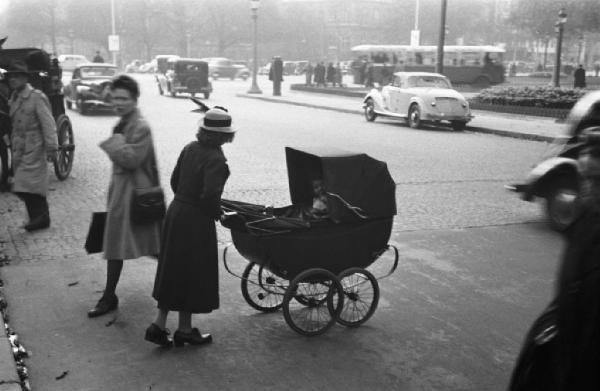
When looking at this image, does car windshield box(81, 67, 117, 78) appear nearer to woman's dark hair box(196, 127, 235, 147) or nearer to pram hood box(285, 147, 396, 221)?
pram hood box(285, 147, 396, 221)

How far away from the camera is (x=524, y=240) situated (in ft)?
26.1

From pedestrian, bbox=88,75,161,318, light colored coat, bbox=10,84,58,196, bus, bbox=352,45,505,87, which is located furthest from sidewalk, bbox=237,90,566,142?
bus, bbox=352,45,505,87

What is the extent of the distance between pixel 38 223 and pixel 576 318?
644cm

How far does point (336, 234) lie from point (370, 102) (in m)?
18.0

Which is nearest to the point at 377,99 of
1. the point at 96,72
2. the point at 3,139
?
the point at 96,72

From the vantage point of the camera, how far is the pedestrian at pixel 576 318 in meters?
2.49

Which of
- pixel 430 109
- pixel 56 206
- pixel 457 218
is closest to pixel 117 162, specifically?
pixel 56 206

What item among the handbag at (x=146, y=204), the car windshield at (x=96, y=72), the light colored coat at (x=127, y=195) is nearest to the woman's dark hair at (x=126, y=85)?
the light colored coat at (x=127, y=195)

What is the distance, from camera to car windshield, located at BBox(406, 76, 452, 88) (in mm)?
21172

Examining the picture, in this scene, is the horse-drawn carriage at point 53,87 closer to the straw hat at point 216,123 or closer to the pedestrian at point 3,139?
the pedestrian at point 3,139

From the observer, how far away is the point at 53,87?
1230 cm

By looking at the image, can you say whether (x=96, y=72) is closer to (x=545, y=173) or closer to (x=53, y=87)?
(x=53, y=87)

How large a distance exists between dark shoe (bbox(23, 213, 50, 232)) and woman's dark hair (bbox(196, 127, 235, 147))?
3893 mm

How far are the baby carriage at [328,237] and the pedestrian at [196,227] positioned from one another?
232 mm
